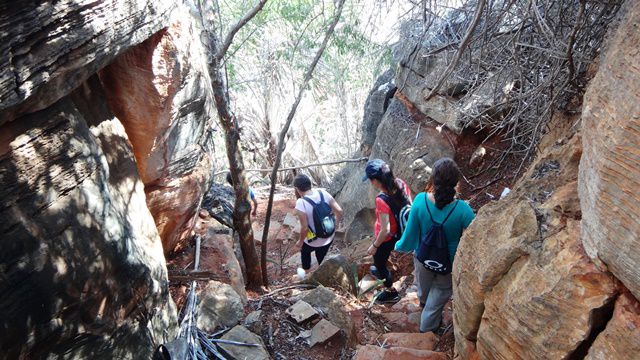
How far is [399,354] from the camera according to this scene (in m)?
4.10

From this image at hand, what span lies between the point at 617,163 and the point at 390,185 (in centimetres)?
285

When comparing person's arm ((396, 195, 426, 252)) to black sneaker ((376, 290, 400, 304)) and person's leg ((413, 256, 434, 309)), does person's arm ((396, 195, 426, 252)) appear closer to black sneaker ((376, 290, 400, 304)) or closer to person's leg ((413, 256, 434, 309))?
person's leg ((413, 256, 434, 309))

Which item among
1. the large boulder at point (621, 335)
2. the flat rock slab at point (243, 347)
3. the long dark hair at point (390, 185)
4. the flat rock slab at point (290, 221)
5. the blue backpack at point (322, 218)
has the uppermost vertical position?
the large boulder at point (621, 335)

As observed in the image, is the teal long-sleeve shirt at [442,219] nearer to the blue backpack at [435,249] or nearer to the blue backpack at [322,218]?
the blue backpack at [435,249]

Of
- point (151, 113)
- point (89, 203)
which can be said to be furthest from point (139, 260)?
point (151, 113)

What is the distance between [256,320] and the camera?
15.7 feet

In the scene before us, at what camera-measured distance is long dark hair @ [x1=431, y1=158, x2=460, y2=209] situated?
150 inches

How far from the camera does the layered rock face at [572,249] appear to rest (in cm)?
221

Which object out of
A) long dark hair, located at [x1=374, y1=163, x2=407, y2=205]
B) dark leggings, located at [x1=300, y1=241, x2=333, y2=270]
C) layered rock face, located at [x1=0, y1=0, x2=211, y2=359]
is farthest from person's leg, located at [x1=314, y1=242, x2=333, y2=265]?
layered rock face, located at [x1=0, y1=0, x2=211, y2=359]

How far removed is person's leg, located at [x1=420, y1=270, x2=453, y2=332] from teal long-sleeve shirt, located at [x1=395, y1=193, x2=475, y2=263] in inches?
14.3

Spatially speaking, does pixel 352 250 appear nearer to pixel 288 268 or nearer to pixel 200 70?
pixel 288 268

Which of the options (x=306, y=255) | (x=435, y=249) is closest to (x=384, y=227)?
(x=435, y=249)

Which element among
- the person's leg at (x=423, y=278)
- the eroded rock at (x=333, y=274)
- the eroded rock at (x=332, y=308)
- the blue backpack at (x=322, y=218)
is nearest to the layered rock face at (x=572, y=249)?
the person's leg at (x=423, y=278)

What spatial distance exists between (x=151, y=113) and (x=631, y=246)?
3.91 m
